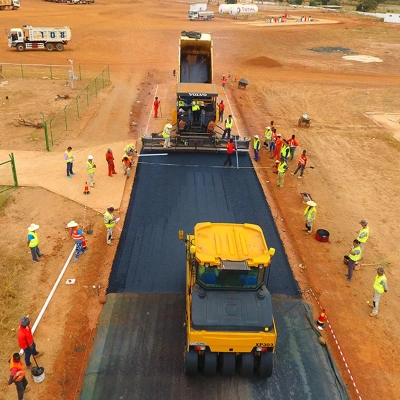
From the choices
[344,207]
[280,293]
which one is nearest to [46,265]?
[280,293]

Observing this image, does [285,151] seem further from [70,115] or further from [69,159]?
[70,115]

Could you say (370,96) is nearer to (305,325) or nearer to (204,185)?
(204,185)

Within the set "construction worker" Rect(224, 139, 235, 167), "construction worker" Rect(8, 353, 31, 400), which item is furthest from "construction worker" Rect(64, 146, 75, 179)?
"construction worker" Rect(8, 353, 31, 400)

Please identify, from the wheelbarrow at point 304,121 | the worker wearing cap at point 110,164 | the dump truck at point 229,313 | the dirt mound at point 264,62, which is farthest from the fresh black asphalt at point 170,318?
the dirt mound at point 264,62

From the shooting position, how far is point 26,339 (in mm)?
9094

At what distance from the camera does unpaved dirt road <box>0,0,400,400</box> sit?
1059cm

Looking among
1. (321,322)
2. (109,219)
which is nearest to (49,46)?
(109,219)

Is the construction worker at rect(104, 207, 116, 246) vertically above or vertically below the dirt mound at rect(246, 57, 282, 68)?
below

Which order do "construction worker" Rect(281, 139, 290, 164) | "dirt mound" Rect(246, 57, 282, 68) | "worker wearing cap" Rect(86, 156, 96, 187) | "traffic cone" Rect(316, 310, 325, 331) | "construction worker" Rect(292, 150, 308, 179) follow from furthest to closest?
"dirt mound" Rect(246, 57, 282, 68) < "construction worker" Rect(281, 139, 290, 164) < "construction worker" Rect(292, 150, 308, 179) < "worker wearing cap" Rect(86, 156, 96, 187) < "traffic cone" Rect(316, 310, 325, 331)

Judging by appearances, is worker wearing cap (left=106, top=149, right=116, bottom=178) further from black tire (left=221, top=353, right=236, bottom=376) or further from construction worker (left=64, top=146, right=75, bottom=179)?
Result: black tire (left=221, top=353, right=236, bottom=376)

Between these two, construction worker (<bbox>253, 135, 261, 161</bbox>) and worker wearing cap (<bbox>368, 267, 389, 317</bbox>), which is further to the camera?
construction worker (<bbox>253, 135, 261, 161</bbox>)

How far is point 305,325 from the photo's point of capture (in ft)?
36.0

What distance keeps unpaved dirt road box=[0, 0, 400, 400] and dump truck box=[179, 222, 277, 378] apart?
2.78m

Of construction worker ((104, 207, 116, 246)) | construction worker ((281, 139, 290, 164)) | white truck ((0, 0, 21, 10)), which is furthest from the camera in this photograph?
white truck ((0, 0, 21, 10))
